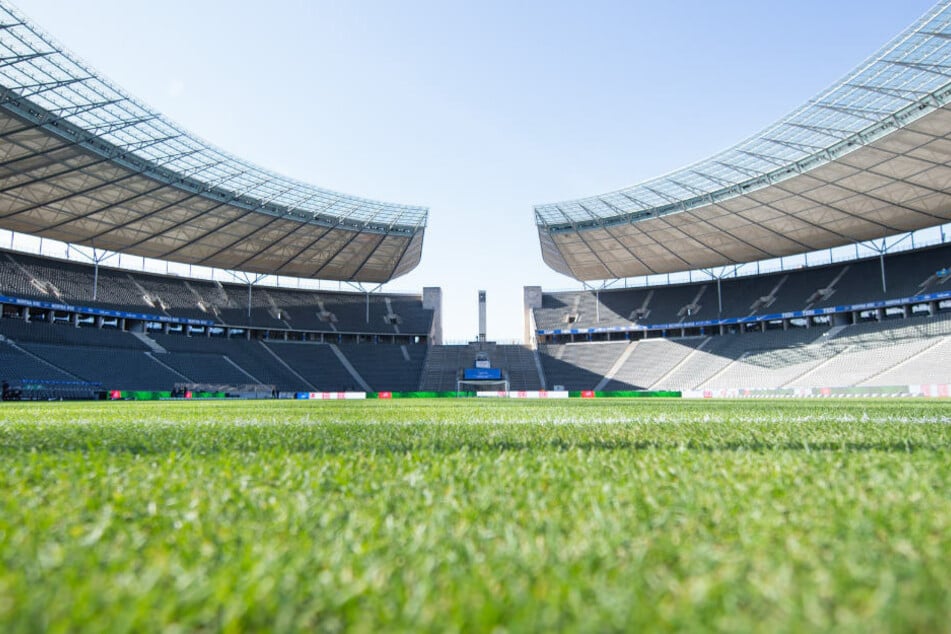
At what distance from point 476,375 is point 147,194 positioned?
3260cm

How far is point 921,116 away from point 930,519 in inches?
1335

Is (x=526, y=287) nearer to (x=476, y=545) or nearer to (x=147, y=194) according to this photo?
(x=147, y=194)

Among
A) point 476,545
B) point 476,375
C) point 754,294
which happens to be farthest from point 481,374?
point 476,545

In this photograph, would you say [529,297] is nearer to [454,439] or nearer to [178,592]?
[454,439]

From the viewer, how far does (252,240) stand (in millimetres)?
46500

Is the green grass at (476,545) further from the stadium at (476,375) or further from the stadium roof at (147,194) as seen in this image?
the stadium roof at (147,194)

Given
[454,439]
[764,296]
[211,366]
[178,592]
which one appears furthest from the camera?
[764,296]

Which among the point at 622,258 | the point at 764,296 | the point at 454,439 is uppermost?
the point at 622,258

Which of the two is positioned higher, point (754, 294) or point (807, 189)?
point (807, 189)

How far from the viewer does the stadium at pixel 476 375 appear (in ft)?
3.98

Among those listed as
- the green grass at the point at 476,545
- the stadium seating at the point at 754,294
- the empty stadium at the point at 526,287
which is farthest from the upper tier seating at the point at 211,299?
the green grass at the point at 476,545

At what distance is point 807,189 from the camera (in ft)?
117

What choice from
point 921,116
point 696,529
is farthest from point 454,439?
point 921,116

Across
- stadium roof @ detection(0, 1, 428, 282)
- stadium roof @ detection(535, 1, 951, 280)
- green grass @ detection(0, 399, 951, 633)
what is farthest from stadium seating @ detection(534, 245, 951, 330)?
green grass @ detection(0, 399, 951, 633)
